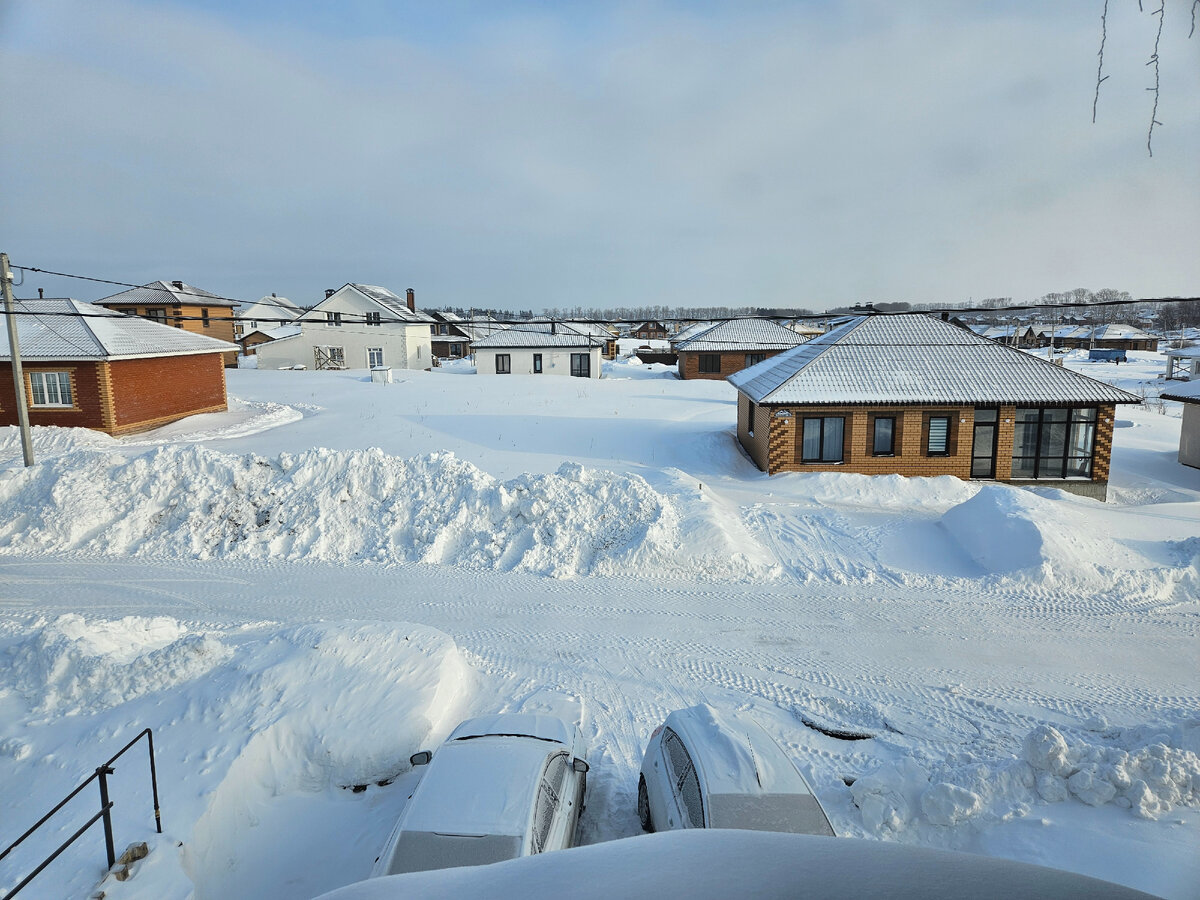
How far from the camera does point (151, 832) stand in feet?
19.6

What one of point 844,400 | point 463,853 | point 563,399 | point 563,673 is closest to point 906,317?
point 844,400

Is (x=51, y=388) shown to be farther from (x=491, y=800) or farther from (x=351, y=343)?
(x=491, y=800)

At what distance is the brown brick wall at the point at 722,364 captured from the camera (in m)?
50.0

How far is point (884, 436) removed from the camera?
21.1 meters

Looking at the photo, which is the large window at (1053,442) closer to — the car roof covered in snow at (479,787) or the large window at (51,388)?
the car roof covered in snow at (479,787)

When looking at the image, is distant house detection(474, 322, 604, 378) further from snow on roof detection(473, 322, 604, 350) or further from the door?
the door

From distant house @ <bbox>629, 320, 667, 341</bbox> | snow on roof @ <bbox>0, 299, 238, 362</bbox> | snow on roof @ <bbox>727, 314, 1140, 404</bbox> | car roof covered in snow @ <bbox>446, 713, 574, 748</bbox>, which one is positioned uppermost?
distant house @ <bbox>629, 320, 667, 341</bbox>

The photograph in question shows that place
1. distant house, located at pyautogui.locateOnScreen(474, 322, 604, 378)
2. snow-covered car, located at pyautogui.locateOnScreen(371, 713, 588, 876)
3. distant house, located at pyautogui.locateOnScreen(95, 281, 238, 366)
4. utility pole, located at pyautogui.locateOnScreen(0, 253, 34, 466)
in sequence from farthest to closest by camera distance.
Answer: distant house, located at pyautogui.locateOnScreen(95, 281, 238, 366)
distant house, located at pyautogui.locateOnScreen(474, 322, 604, 378)
utility pole, located at pyautogui.locateOnScreen(0, 253, 34, 466)
snow-covered car, located at pyautogui.locateOnScreen(371, 713, 588, 876)

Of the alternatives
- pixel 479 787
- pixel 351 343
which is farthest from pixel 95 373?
pixel 479 787

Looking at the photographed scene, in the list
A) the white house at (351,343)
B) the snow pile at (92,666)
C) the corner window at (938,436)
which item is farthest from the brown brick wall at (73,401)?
the corner window at (938,436)

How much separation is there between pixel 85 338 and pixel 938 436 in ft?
104

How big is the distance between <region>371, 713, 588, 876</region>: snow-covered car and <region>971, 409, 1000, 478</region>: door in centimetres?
1895

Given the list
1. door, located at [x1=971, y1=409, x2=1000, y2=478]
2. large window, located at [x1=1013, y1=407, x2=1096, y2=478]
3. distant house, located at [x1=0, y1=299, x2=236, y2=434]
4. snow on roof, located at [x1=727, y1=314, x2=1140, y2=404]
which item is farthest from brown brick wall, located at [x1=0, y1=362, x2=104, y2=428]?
large window, located at [x1=1013, y1=407, x2=1096, y2=478]

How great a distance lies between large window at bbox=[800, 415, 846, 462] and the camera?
21.0m
